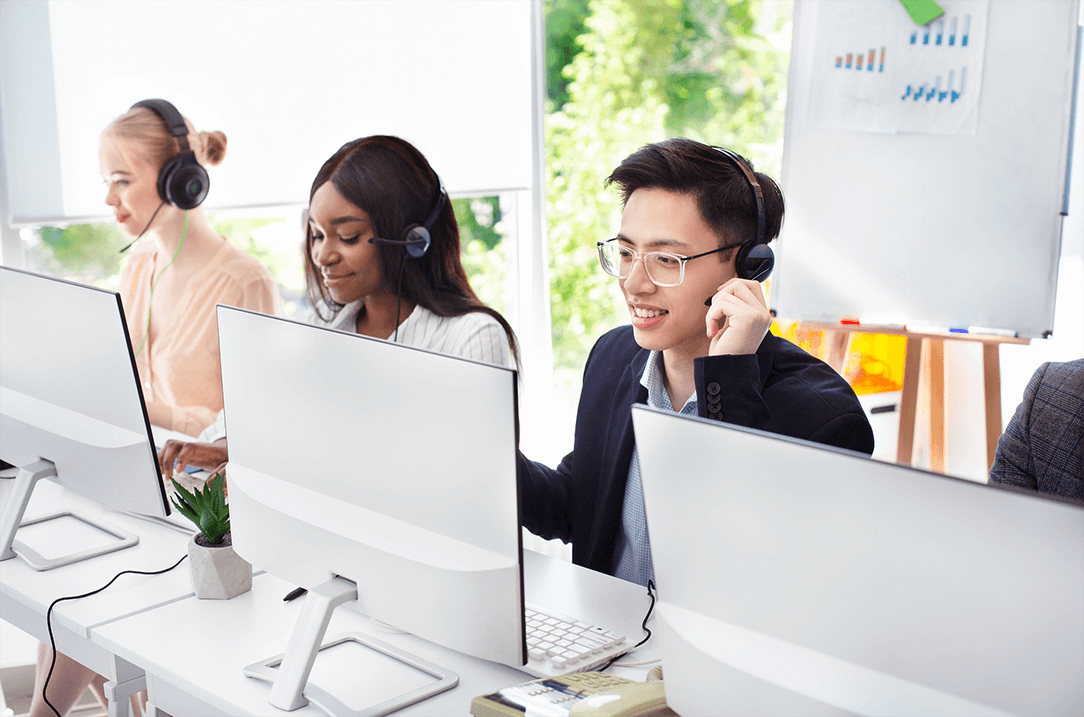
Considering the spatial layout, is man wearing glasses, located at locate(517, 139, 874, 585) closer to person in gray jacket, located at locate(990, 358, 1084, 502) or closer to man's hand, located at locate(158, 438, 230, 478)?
person in gray jacket, located at locate(990, 358, 1084, 502)

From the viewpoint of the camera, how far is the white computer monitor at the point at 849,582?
0.58 metres

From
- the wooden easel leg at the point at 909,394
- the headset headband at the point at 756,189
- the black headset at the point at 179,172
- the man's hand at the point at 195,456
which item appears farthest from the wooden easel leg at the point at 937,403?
the black headset at the point at 179,172

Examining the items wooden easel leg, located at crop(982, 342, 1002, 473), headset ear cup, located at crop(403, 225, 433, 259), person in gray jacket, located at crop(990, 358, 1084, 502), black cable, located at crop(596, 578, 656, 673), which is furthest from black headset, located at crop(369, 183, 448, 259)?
wooden easel leg, located at crop(982, 342, 1002, 473)

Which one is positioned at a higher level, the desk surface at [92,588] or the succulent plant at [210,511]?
the succulent plant at [210,511]

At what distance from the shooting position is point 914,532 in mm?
619

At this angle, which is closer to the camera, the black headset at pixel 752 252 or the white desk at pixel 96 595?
the white desk at pixel 96 595

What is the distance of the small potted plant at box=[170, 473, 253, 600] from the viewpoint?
1.35 m

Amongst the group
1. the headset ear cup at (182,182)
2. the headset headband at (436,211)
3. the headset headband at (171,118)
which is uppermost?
the headset headband at (171,118)

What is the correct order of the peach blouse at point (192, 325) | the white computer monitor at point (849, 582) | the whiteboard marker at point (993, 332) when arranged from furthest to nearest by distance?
the whiteboard marker at point (993, 332) → the peach blouse at point (192, 325) → the white computer monitor at point (849, 582)

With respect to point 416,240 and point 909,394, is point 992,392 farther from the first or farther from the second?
point 416,240

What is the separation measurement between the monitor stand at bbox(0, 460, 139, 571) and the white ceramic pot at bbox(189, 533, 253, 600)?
0.28 metres

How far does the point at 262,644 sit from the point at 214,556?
0.62 feet

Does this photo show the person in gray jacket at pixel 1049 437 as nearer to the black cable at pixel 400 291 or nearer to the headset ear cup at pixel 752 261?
the headset ear cup at pixel 752 261

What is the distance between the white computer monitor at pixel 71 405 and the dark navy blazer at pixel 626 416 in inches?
23.7
